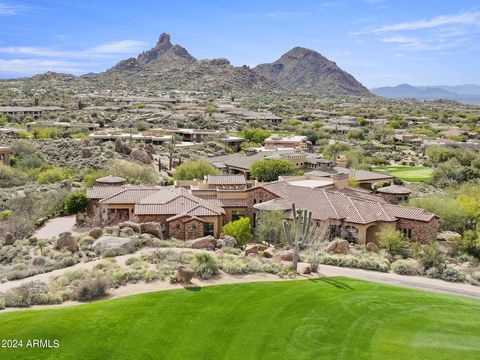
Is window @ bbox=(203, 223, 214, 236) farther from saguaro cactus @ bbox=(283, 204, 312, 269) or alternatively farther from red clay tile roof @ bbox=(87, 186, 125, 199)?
red clay tile roof @ bbox=(87, 186, 125, 199)

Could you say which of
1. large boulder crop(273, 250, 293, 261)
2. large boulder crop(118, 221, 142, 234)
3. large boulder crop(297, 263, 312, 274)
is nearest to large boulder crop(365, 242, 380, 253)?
large boulder crop(273, 250, 293, 261)

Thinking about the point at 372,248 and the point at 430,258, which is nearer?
the point at 430,258

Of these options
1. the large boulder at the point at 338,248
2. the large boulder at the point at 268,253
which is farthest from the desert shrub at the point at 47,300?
the large boulder at the point at 338,248

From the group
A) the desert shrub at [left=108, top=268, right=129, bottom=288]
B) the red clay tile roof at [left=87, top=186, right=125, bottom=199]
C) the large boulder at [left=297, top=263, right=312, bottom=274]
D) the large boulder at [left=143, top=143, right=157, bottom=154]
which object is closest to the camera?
the desert shrub at [left=108, top=268, right=129, bottom=288]

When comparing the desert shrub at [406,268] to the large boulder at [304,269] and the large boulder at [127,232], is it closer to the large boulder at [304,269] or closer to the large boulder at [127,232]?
the large boulder at [304,269]

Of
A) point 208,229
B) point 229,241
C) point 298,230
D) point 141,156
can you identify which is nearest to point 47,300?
point 298,230

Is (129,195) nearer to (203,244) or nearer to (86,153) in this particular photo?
(203,244)
